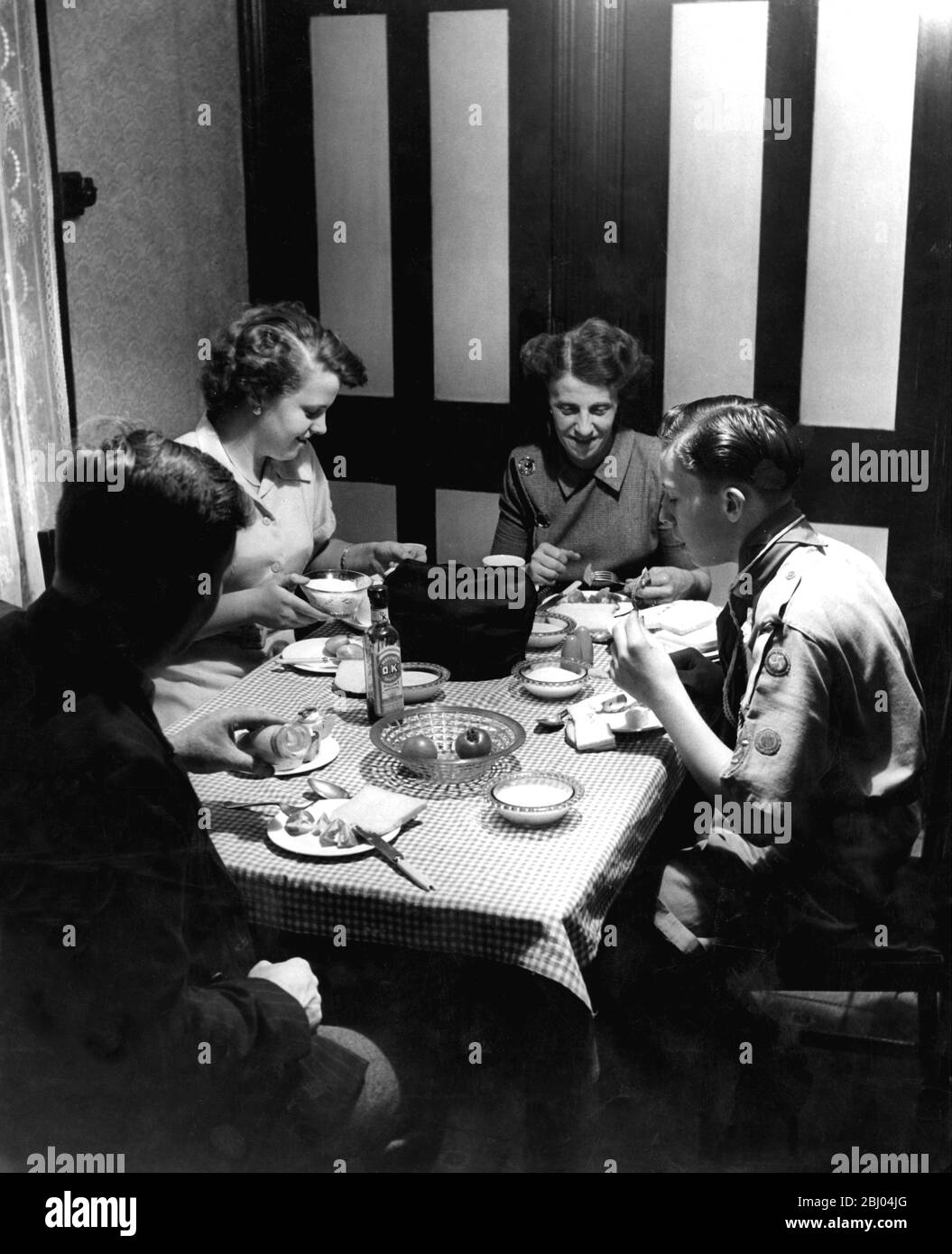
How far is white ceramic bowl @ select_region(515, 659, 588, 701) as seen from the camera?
93.0 inches

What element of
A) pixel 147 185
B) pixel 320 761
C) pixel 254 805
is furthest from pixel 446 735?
pixel 147 185

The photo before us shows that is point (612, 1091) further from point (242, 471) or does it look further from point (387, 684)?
point (242, 471)

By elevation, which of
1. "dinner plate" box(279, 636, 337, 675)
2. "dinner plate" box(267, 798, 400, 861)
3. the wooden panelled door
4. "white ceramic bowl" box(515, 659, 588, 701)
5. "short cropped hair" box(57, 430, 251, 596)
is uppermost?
the wooden panelled door

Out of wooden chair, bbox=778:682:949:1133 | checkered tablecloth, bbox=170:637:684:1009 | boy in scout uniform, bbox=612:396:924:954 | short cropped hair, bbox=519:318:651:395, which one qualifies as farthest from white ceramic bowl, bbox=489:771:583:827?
short cropped hair, bbox=519:318:651:395

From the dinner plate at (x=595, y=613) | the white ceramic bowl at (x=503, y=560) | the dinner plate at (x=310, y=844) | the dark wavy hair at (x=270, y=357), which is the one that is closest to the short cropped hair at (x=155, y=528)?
the dinner plate at (x=310, y=844)

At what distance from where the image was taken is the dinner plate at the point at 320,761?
2.04m

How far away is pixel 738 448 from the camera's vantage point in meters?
2.12

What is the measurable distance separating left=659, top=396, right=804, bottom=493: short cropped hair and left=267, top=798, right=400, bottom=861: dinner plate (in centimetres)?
88

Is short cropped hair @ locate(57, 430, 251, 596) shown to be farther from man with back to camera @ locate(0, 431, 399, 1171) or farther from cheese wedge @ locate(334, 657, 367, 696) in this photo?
cheese wedge @ locate(334, 657, 367, 696)

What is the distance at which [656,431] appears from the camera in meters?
2.67

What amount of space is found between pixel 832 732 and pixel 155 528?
1198mm

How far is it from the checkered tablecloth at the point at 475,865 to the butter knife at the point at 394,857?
0.04 feet

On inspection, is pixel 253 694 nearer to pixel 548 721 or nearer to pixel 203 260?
pixel 548 721
